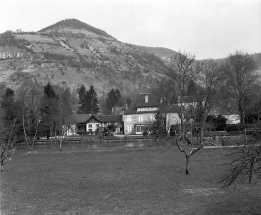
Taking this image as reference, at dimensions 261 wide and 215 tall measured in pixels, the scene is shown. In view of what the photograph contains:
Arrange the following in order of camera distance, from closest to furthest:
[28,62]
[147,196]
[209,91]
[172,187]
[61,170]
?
[147,196] → [172,187] → [61,170] → [209,91] → [28,62]

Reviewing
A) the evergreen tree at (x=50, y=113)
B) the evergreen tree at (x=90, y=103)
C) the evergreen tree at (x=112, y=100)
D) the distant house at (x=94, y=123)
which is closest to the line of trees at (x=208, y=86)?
the evergreen tree at (x=50, y=113)

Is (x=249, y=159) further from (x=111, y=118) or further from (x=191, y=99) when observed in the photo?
(x=111, y=118)

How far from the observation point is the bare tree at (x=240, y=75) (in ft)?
165

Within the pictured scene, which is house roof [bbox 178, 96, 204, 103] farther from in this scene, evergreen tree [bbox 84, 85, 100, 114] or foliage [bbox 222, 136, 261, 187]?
evergreen tree [bbox 84, 85, 100, 114]

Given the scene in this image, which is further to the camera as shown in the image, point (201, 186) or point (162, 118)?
point (162, 118)

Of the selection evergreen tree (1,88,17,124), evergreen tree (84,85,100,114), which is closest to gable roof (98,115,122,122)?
evergreen tree (84,85,100,114)

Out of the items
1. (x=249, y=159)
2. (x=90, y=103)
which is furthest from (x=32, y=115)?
(x=90, y=103)

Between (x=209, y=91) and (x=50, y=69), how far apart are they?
534 feet

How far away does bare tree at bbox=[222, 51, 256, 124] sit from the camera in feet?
165

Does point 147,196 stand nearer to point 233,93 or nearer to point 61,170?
point 61,170

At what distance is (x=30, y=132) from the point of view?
50688 mm

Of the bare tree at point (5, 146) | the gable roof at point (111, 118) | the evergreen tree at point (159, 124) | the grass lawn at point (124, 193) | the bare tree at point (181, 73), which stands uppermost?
the bare tree at point (181, 73)

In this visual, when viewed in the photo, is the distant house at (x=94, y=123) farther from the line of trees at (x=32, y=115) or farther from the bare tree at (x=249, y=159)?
the bare tree at (x=249, y=159)

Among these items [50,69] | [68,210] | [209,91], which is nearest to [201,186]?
[68,210]
